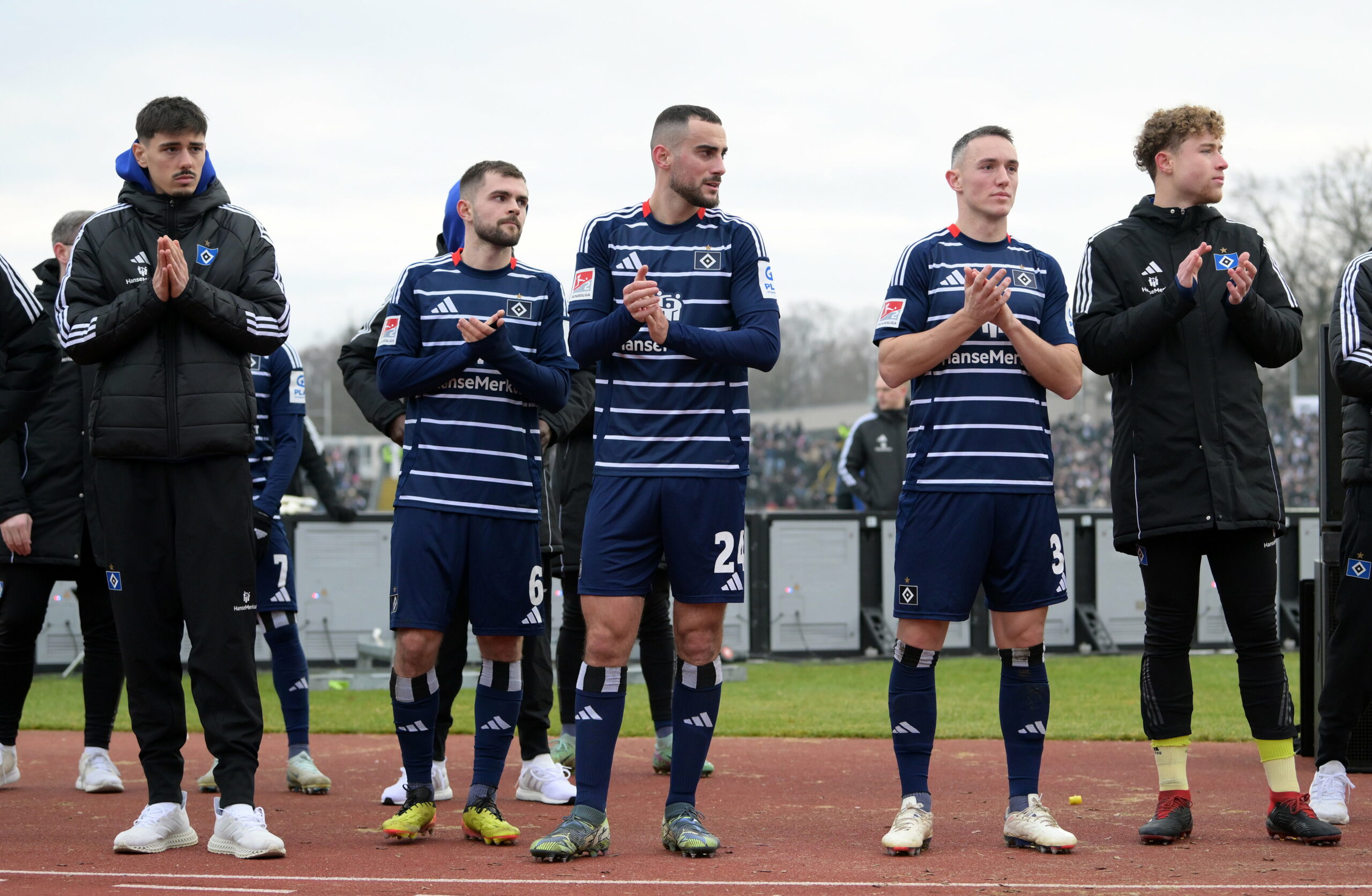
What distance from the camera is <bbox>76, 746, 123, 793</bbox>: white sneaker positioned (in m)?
6.84

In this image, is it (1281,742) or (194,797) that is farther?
(194,797)

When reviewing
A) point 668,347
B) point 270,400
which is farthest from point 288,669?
point 668,347

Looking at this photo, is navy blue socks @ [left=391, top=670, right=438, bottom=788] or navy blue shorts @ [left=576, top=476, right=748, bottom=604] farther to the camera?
navy blue socks @ [left=391, top=670, right=438, bottom=788]

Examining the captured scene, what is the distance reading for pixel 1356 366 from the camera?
5664mm

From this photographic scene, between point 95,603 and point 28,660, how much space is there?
1.36 ft

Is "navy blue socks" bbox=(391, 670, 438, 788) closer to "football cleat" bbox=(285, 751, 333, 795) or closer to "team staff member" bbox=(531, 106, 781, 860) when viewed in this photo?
"team staff member" bbox=(531, 106, 781, 860)

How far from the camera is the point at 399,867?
4906mm

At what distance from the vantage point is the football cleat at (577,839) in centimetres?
494

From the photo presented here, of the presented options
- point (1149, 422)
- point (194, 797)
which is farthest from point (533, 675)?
point (1149, 422)

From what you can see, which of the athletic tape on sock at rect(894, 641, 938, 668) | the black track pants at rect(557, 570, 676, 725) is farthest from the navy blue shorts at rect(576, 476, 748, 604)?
the black track pants at rect(557, 570, 676, 725)

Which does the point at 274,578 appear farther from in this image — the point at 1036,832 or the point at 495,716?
the point at 1036,832

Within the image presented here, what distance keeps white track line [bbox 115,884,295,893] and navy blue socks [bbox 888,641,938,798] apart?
2.16m

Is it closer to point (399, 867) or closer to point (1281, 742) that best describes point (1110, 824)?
point (1281, 742)

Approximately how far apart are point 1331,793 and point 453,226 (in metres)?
4.34
